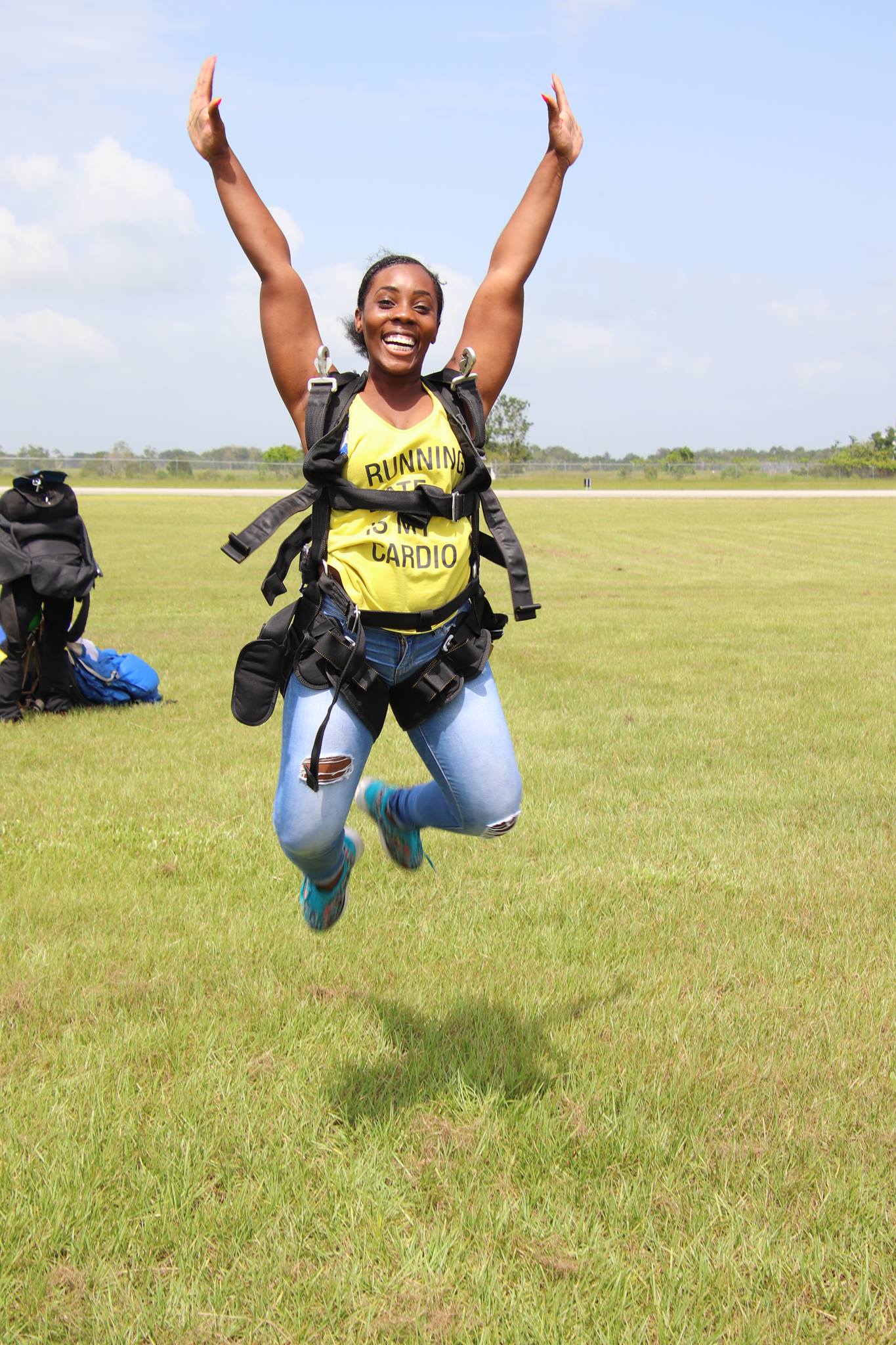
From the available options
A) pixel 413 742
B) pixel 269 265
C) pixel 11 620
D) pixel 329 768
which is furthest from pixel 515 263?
pixel 11 620

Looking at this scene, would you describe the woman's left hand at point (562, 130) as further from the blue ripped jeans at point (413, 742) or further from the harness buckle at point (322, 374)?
the blue ripped jeans at point (413, 742)

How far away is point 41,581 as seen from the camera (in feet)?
36.3

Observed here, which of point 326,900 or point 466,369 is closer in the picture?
point 466,369

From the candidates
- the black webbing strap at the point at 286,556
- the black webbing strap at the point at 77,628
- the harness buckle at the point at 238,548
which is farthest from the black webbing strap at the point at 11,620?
the harness buckle at the point at 238,548

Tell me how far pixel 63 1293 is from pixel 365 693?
2.08 metres

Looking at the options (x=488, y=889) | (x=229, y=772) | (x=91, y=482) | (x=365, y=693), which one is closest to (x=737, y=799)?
(x=488, y=889)

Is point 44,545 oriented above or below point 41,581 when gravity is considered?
above

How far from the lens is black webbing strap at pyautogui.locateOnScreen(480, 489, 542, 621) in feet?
14.6

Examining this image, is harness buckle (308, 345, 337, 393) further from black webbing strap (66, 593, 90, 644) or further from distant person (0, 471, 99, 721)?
black webbing strap (66, 593, 90, 644)

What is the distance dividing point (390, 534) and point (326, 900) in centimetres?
151

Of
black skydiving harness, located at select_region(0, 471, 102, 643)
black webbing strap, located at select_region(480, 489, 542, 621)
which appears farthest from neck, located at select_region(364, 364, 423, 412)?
black skydiving harness, located at select_region(0, 471, 102, 643)

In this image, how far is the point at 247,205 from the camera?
4.52 meters

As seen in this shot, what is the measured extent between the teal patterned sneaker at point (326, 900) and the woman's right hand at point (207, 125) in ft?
8.81

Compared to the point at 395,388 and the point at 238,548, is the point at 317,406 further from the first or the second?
the point at 238,548
